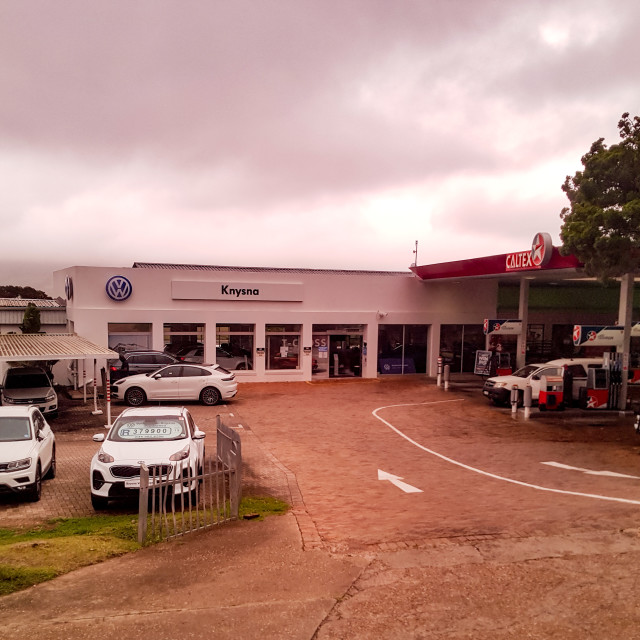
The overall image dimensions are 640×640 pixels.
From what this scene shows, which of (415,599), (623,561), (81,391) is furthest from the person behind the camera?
(81,391)

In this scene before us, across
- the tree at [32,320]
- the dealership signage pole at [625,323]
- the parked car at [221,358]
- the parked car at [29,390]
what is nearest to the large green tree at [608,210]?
the dealership signage pole at [625,323]

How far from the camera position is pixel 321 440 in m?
14.8

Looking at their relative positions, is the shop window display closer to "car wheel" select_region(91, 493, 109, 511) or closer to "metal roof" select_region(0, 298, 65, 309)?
"metal roof" select_region(0, 298, 65, 309)

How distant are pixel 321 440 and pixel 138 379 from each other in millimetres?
7773

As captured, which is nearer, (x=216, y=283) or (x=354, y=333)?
(x=216, y=283)

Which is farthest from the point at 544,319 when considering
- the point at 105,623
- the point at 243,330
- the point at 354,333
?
the point at 105,623

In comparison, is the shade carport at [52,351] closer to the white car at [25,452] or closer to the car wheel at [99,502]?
the white car at [25,452]

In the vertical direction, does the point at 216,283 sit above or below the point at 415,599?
above

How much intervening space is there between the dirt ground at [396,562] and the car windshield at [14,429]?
55.9 inches

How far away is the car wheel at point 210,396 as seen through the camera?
1984 cm

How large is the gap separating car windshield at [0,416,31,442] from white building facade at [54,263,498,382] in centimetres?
1389

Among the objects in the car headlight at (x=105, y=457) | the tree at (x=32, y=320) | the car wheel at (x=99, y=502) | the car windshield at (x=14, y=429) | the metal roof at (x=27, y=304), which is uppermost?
the metal roof at (x=27, y=304)

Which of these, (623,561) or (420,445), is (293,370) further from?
(623,561)

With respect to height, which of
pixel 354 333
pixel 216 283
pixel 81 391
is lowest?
pixel 81 391
